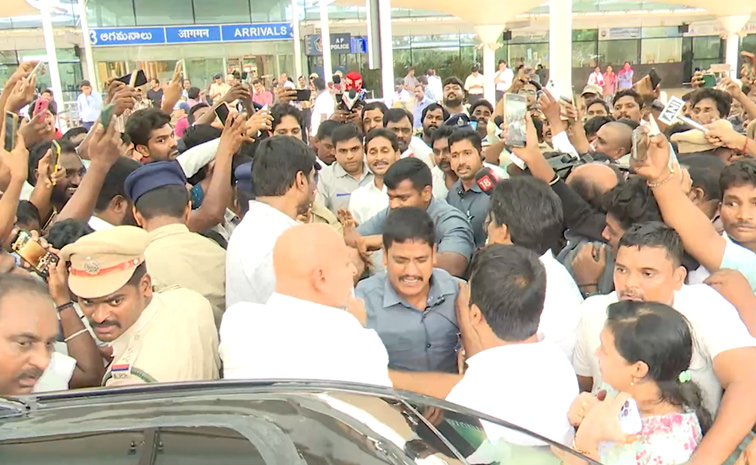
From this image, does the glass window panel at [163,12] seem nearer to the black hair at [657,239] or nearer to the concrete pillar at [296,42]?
the concrete pillar at [296,42]

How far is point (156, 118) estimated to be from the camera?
3926 millimetres

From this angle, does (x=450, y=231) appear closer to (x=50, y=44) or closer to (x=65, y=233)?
(x=65, y=233)

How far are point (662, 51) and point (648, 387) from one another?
83.3 feet

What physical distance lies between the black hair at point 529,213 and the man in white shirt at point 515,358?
0.52 meters

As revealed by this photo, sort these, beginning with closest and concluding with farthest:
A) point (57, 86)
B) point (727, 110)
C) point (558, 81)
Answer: point (727, 110), point (558, 81), point (57, 86)

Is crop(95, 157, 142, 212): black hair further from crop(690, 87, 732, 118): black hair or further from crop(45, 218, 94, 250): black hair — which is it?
crop(690, 87, 732, 118): black hair

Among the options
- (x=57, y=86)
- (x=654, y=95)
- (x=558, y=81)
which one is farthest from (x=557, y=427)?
(x=57, y=86)

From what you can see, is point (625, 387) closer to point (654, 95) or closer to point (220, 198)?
point (220, 198)

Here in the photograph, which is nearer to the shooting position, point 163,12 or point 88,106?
point 88,106

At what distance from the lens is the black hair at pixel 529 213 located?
8.23ft

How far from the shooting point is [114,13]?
20984 mm

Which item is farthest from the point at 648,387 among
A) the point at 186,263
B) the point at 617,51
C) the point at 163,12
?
the point at 617,51

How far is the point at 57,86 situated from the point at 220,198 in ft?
46.9

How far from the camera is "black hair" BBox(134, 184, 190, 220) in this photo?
8.86 feet
